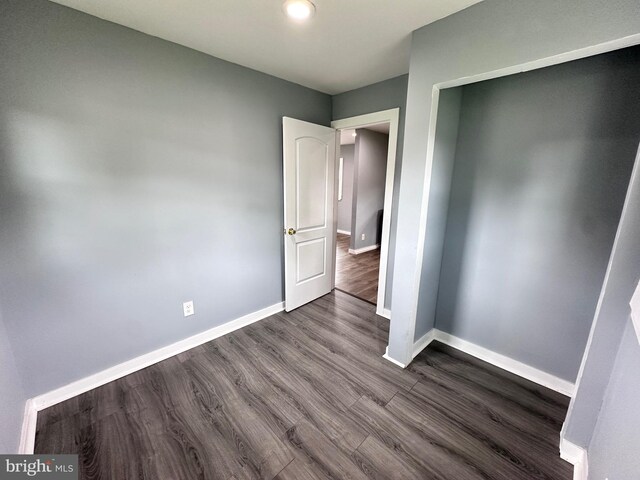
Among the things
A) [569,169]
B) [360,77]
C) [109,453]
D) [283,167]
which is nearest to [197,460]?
[109,453]

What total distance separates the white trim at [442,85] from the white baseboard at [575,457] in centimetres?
90

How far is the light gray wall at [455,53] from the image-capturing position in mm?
1056

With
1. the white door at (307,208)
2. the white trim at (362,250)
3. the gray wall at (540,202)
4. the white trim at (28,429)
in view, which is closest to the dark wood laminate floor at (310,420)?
the white trim at (28,429)

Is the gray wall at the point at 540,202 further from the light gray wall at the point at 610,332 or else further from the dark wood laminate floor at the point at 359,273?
the dark wood laminate floor at the point at 359,273

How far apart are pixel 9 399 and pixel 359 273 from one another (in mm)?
3516

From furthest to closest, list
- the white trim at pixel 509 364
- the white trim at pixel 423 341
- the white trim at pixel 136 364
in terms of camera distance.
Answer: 1. the white trim at pixel 423 341
2. the white trim at pixel 509 364
3. the white trim at pixel 136 364

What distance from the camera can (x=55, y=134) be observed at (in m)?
1.44

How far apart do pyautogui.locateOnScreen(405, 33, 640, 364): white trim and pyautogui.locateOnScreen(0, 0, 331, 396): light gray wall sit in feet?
4.73

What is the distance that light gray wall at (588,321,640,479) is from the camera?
2.73 feet

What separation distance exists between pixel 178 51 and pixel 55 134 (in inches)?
38.5

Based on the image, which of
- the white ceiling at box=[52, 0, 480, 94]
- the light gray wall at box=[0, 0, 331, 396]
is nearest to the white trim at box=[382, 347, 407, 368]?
the light gray wall at box=[0, 0, 331, 396]

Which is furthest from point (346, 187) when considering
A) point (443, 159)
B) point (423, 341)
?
point (423, 341)

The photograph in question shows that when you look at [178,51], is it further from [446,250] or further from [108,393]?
[446,250]

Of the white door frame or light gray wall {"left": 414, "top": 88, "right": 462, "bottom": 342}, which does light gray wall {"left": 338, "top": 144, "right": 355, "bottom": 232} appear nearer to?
the white door frame
